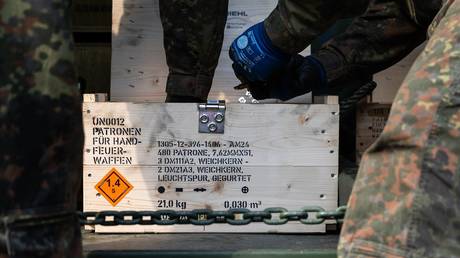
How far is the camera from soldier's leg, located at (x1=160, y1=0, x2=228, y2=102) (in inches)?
92.9

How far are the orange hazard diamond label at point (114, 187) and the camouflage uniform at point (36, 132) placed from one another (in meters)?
1.02

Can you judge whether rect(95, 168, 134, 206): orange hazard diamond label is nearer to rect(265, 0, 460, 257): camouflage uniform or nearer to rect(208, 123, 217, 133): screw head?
rect(208, 123, 217, 133): screw head

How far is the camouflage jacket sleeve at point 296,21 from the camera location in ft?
5.98

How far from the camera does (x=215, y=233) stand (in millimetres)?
2113

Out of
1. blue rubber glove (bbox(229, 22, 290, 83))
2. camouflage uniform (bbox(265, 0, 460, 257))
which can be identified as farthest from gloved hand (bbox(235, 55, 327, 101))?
camouflage uniform (bbox(265, 0, 460, 257))

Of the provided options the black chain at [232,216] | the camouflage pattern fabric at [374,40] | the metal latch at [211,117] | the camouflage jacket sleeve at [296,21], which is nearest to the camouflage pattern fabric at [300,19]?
the camouflage jacket sleeve at [296,21]

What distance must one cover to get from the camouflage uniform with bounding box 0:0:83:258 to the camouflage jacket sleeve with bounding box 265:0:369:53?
85 centimetres

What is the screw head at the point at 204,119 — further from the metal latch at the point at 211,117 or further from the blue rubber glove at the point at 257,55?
the blue rubber glove at the point at 257,55

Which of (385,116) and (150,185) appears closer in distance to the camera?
(150,185)

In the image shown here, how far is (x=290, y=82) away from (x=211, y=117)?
0.28 meters

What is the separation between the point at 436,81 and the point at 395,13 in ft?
4.58

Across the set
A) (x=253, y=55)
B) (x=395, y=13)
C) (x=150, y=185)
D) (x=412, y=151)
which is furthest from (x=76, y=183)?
(x=395, y=13)

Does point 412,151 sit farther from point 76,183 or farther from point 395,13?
point 395,13

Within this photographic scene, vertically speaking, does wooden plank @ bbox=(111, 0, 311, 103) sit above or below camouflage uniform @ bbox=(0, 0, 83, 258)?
above
